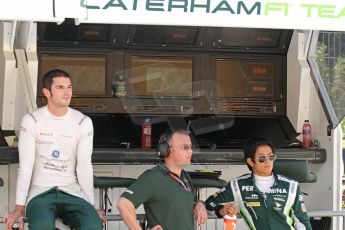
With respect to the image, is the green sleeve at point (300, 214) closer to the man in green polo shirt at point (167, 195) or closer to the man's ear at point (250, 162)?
the man's ear at point (250, 162)

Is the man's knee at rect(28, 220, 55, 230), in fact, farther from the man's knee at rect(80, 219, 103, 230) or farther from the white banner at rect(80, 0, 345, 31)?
the white banner at rect(80, 0, 345, 31)

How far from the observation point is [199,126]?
7551 mm

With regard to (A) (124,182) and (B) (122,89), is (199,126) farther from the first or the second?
(A) (124,182)

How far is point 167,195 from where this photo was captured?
4812 millimetres

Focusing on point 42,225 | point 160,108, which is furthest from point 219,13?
point 160,108

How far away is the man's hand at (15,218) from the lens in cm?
482

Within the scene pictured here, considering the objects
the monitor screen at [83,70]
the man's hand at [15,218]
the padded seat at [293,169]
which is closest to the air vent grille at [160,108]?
the monitor screen at [83,70]

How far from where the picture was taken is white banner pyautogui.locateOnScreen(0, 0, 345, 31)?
4410 mm

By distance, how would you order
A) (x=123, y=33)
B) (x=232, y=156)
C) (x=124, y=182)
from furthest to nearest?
(x=123, y=33), (x=232, y=156), (x=124, y=182)

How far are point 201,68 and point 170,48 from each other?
0.37 meters

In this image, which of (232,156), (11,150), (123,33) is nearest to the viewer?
(11,150)

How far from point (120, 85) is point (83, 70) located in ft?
1.27

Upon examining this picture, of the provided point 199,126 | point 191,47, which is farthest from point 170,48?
point 199,126

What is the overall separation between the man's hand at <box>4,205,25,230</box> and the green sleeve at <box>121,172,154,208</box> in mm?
686
